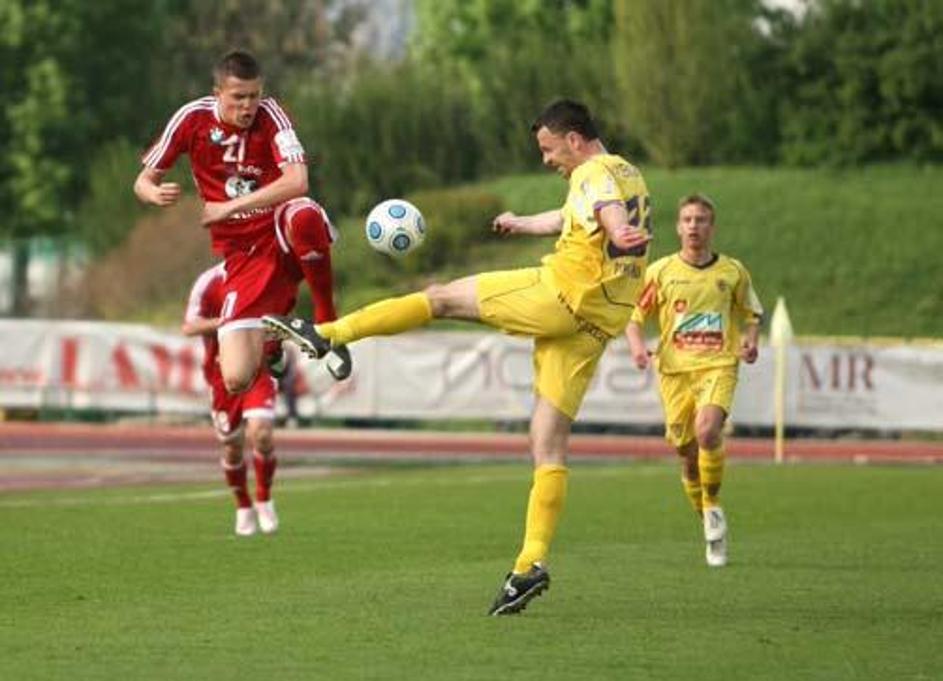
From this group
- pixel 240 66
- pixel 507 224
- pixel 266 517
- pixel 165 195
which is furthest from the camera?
pixel 266 517

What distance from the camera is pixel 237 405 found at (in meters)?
19.3

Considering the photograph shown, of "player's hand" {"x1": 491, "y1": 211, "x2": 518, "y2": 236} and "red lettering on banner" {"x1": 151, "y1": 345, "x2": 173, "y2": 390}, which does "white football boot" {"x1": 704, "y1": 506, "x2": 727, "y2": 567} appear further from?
"red lettering on banner" {"x1": 151, "y1": 345, "x2": 173, "y2": 390}

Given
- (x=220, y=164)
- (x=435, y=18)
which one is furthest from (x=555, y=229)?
(x=435, y=18)

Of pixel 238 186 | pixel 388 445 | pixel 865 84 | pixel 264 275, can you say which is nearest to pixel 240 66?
pixel 238 186

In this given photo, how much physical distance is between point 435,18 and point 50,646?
70.2 metres

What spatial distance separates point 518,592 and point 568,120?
2.32 meters

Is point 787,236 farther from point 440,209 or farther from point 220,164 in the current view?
point 220,164

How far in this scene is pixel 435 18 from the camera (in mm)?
81125

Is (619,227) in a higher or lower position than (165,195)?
lower

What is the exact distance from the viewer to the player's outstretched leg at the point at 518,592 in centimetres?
1302

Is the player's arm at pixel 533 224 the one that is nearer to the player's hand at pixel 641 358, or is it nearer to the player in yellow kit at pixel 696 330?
the player in yellow kit at pixel 696 330

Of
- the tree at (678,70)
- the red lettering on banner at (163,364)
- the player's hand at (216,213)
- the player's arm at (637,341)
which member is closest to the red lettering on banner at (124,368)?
the red lettering on banner at (163,364)

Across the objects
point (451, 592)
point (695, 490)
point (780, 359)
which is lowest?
point (451, 592)

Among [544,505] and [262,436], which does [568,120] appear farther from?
[262,436]
